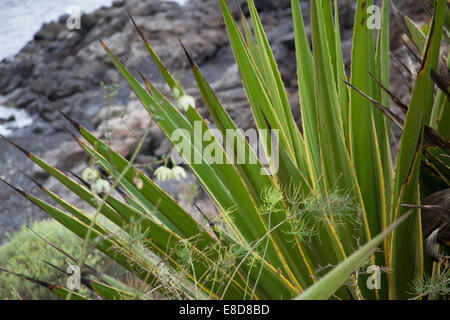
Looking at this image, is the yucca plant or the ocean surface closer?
the yucca plant

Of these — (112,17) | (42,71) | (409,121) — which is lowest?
(42,71)

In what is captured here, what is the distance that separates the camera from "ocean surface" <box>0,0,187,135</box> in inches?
132

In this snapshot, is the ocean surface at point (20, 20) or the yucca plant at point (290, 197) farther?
the ocean surface at point (20, 20)

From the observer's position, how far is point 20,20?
369cm

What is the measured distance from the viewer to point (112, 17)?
18.6 feet

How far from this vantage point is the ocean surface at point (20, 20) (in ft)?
11.0

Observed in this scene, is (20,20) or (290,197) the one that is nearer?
(290,197)

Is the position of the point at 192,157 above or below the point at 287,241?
above
